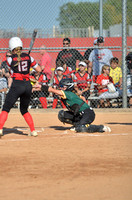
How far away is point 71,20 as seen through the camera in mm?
13945

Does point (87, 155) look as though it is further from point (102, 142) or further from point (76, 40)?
point (76, 40)

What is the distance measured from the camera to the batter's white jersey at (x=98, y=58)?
44.6 ft

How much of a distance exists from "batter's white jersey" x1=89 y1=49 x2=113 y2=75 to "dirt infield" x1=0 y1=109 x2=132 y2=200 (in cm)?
479

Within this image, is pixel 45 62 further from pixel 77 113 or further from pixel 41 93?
pixel 77 113

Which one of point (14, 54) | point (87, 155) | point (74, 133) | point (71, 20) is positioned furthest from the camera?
point (71, 20)

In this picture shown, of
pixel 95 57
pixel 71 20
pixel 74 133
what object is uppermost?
pixel 71 20

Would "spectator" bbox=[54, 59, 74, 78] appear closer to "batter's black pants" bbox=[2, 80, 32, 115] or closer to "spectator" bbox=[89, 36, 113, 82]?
"spectator" bbox=[89, 36, 113, 82]

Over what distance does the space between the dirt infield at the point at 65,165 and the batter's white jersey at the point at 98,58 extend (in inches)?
189

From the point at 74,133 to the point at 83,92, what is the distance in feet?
15.1

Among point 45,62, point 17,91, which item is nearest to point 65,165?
point 17,91

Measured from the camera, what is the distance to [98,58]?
1361 centimetres

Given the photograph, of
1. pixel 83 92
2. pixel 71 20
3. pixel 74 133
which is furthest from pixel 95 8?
pixel 74 133

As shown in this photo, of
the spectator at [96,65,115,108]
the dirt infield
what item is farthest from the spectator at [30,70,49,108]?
the dirt infield

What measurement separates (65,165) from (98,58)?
871 centimetres
